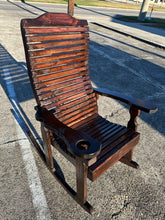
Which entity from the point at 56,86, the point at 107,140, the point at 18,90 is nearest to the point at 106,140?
the point at 107,140

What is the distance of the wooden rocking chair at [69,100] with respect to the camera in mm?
1727

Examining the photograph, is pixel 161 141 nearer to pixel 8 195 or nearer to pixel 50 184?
pixel 50 184

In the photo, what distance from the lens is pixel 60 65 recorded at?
2.19 m

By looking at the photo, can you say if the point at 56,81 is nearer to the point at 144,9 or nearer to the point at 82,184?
the point at 82,184

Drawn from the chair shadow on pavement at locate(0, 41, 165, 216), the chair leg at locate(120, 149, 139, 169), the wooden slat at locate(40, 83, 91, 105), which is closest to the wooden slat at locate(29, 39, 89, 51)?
the wooden slat at locate(40, 83, 91, 105)

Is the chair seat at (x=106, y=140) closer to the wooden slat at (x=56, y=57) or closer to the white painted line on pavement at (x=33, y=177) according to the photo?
the white painted line on pavement at (x=33, y=177)

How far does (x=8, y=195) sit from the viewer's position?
1.94 metres

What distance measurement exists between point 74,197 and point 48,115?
92cm

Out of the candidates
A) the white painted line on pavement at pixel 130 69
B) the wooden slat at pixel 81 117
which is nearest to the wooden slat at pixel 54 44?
the wooden slat at pixel 81 117

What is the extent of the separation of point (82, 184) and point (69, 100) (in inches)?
42.2

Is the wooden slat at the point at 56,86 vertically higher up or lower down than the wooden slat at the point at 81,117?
higher up

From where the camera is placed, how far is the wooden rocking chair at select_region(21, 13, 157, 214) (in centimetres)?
173

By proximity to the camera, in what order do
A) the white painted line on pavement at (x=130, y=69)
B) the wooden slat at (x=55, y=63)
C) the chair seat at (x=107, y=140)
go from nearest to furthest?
the chair seat at (x=107, y=140) → the wooden slat at (x=55, y=63) → the white painted line on pavement at (x=130, y=69)

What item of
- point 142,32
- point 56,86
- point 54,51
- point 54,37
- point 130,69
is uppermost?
point 54,37
